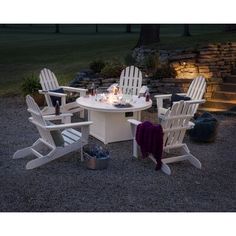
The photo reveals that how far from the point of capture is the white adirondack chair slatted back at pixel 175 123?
5.52 meters

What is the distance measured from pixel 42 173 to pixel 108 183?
37.0 inches

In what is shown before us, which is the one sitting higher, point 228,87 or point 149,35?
point 149,35

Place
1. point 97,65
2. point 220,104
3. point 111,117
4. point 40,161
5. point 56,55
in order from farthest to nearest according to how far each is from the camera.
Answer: point 56,55 < point 97,65 < point 220,104 < point 111,117 < point 40,161

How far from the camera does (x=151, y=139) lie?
216 inches

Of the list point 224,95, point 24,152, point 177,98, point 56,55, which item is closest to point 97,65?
point 224,95

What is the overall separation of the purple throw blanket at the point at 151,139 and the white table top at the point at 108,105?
35.9 inches

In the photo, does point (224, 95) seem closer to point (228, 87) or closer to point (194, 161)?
point (228, 87)

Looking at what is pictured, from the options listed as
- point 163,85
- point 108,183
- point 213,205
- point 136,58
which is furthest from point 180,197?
point 136,58

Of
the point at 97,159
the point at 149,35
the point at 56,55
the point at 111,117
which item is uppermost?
the point at 149,35

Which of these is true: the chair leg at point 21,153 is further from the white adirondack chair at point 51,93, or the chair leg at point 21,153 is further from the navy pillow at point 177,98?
the navy pillow at point 177,98

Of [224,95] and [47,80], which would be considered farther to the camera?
[224,95]

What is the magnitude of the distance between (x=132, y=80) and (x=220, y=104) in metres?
2.17

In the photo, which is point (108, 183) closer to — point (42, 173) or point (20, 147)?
point (42, 173)

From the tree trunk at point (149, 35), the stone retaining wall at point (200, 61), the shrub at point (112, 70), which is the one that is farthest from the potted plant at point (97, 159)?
the tree trunk at point (149, 35)
